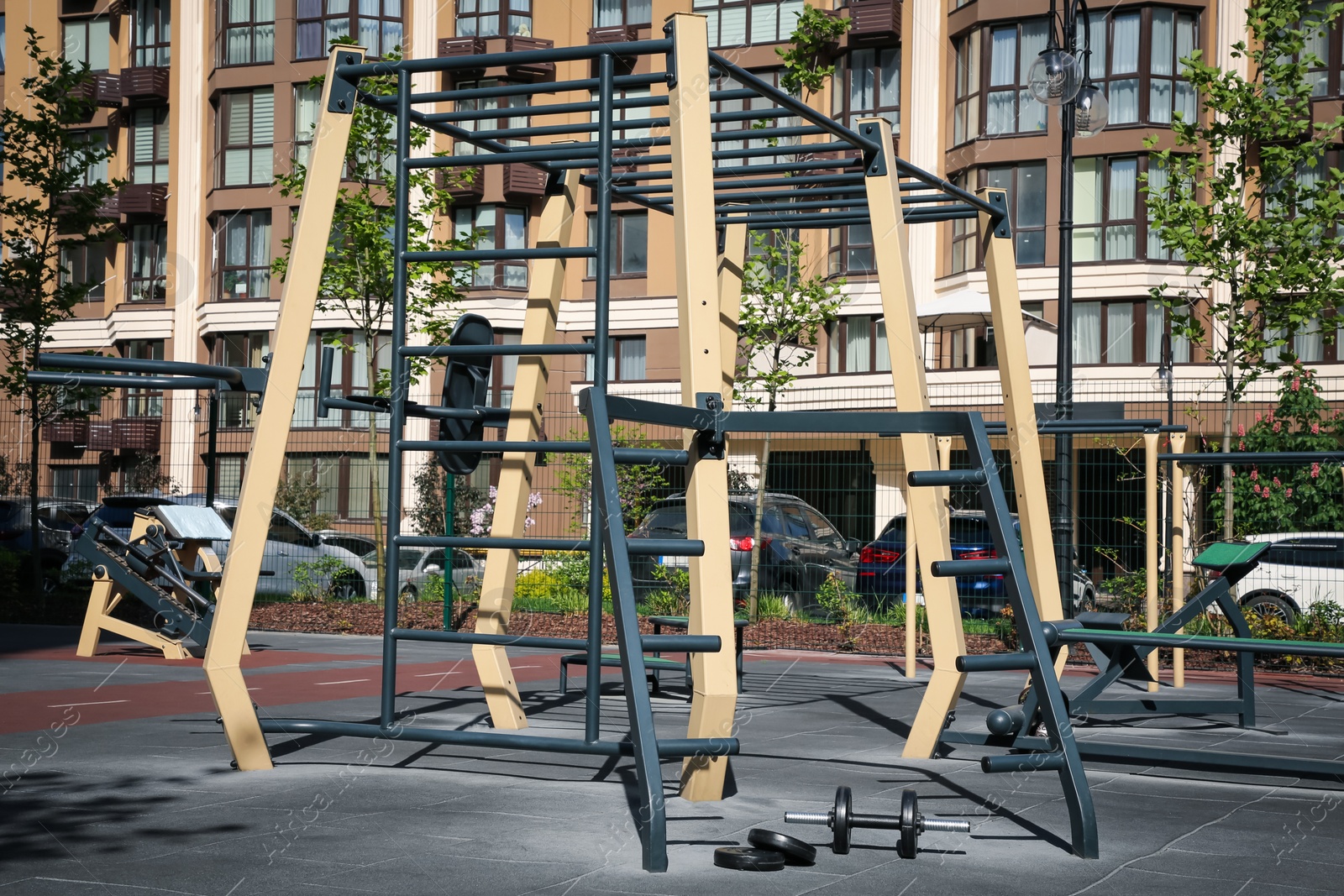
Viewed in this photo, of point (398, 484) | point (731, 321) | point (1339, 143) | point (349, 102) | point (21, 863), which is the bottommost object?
point (21, 863)

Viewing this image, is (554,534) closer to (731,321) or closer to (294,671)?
(294,671)

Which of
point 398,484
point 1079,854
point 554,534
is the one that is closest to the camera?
point 1079,854

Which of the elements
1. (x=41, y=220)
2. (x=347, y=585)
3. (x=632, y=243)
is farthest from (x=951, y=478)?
(x=632, y=243)

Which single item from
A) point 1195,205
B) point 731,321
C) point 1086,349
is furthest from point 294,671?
point 1086,349

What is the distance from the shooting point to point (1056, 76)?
43.9ft

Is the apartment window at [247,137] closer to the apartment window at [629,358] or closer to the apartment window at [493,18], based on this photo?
the apartment window at [493,18]

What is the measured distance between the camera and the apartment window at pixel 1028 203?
3266 centimetres

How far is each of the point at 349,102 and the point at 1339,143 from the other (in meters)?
29.1

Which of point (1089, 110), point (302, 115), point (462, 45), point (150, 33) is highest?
point (150, 33)

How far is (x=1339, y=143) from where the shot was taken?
30.0 metres

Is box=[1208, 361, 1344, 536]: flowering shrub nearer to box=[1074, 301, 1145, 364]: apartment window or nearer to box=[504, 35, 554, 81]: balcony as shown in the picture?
box=[1074, 301, 1145, 364]: apartment window

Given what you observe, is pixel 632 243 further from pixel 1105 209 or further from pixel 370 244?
pixel 370 244

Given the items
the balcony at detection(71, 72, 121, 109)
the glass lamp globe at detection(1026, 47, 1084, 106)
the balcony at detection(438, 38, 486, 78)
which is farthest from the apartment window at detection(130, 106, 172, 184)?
the glass lamp globe at detection(1026, 47, 1084, 106)

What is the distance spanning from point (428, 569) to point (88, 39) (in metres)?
32.3
